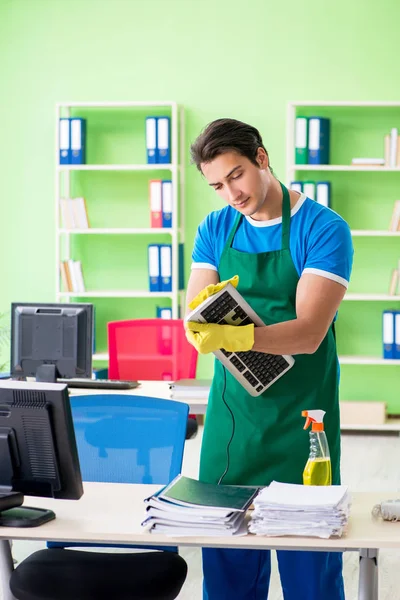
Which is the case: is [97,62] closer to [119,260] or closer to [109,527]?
[119,260]

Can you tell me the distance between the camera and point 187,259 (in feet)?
21.2

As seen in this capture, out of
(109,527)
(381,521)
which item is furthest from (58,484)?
Answer: (381,521)

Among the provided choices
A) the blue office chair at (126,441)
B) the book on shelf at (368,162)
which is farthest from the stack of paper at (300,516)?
the book on shelf at (368,162)

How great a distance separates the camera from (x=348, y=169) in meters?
5.95

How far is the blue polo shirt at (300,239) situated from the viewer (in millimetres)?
2189

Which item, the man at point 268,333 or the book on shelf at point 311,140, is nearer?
the man at point 268,333

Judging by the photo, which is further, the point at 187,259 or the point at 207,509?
the point at 187,259

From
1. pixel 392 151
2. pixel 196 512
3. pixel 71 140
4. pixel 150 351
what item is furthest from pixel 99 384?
pixel 392 151

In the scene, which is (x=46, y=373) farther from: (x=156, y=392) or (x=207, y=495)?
(x=207, y=495)

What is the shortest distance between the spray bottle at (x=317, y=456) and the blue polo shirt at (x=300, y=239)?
329mm

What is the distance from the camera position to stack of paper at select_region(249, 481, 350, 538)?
185cm

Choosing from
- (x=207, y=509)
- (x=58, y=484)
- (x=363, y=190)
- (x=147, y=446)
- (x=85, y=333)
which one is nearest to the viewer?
(x=207, y=509)

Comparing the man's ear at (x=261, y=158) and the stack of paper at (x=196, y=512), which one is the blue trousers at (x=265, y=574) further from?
the man's ear at (x=261, y=158)

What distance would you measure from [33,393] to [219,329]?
0.45 metres
